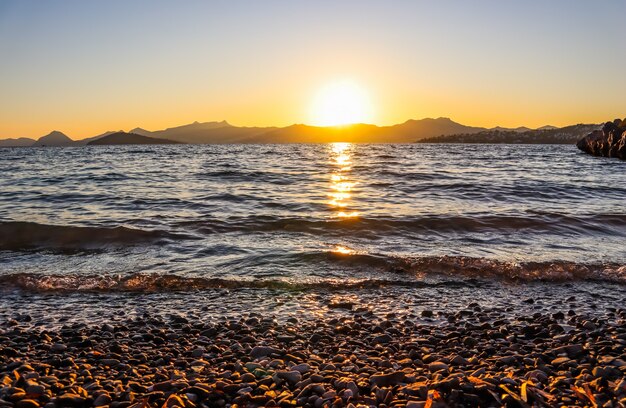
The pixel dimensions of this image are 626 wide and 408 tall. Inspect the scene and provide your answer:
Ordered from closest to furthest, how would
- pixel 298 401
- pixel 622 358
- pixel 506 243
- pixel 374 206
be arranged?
pixel 298 401, pixel 622 358, pixel 506 243, pixel 374 206

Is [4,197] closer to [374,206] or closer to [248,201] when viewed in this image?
[248,201]

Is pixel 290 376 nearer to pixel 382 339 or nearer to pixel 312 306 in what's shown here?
pixel 382 339

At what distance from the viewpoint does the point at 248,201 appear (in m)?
19.3

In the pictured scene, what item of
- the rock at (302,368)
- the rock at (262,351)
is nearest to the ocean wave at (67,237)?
the rock at (262,351)

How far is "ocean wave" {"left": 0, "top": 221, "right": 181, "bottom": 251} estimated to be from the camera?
458 inches

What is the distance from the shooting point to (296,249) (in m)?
11.1

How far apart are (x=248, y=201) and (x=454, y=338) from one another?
14589 millimetres

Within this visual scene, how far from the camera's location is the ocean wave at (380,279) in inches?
320

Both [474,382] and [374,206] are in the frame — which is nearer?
[474,382]

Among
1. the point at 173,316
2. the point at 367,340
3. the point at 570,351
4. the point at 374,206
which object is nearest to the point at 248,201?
the point at 374,206

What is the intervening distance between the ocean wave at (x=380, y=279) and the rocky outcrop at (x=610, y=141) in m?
54.7

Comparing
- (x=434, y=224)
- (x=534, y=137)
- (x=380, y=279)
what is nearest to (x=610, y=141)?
(x=434, y=224)

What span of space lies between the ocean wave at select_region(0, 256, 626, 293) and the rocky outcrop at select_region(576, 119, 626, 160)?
179ft

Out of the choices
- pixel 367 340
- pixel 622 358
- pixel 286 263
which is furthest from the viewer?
pixel 286 263
